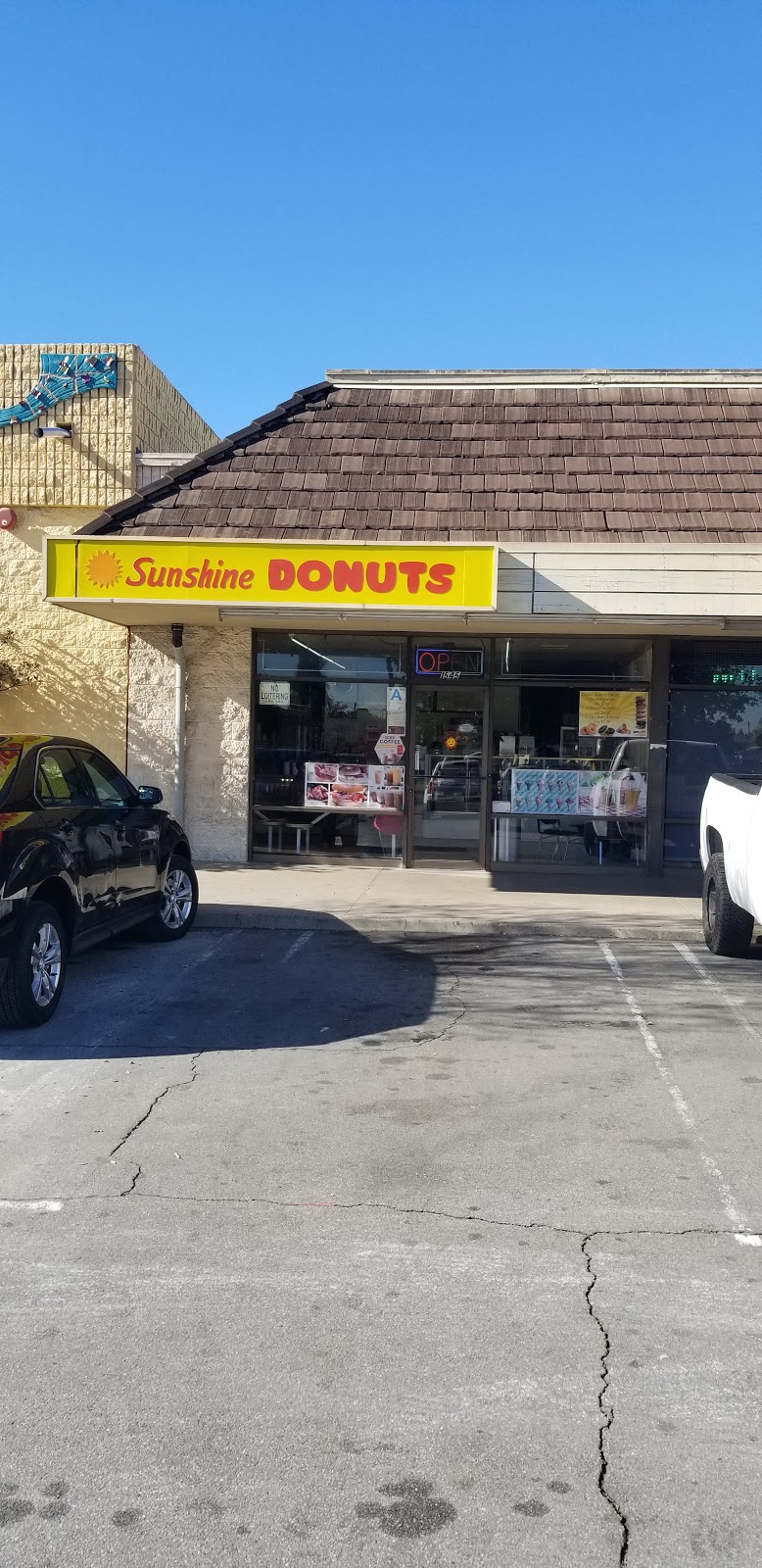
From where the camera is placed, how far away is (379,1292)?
13.0ft

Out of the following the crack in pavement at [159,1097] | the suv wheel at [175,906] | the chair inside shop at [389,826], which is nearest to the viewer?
the crack in pavement at [159,1097]

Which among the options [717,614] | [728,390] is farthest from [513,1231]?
[728,390]

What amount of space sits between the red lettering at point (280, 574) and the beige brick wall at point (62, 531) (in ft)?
12.8

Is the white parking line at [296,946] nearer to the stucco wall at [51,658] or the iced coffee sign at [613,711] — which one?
the iced coffee sign at [613,711]

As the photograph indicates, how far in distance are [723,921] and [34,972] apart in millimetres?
5294

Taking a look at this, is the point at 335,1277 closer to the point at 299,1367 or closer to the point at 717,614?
the point at 299,1367

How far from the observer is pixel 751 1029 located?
7.43m

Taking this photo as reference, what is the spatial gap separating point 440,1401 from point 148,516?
34.6 feet

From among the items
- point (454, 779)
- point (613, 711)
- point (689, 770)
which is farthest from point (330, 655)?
point (689, 770)

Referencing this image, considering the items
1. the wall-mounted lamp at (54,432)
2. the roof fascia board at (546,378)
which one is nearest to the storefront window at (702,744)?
the roof fascia board at (546,378)

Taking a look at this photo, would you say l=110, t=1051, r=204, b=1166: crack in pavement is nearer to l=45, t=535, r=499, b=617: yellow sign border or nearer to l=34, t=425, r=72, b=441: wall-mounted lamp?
l=45, t=535, r=499, b=617: yellow sign border

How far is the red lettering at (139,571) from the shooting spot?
11.5 m

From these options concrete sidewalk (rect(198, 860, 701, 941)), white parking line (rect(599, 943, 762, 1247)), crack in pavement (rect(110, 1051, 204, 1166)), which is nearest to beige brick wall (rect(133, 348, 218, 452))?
concrete sidewalk (rect(198, 860, 701, 941))

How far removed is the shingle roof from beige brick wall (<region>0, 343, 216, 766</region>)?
239 centimetres
